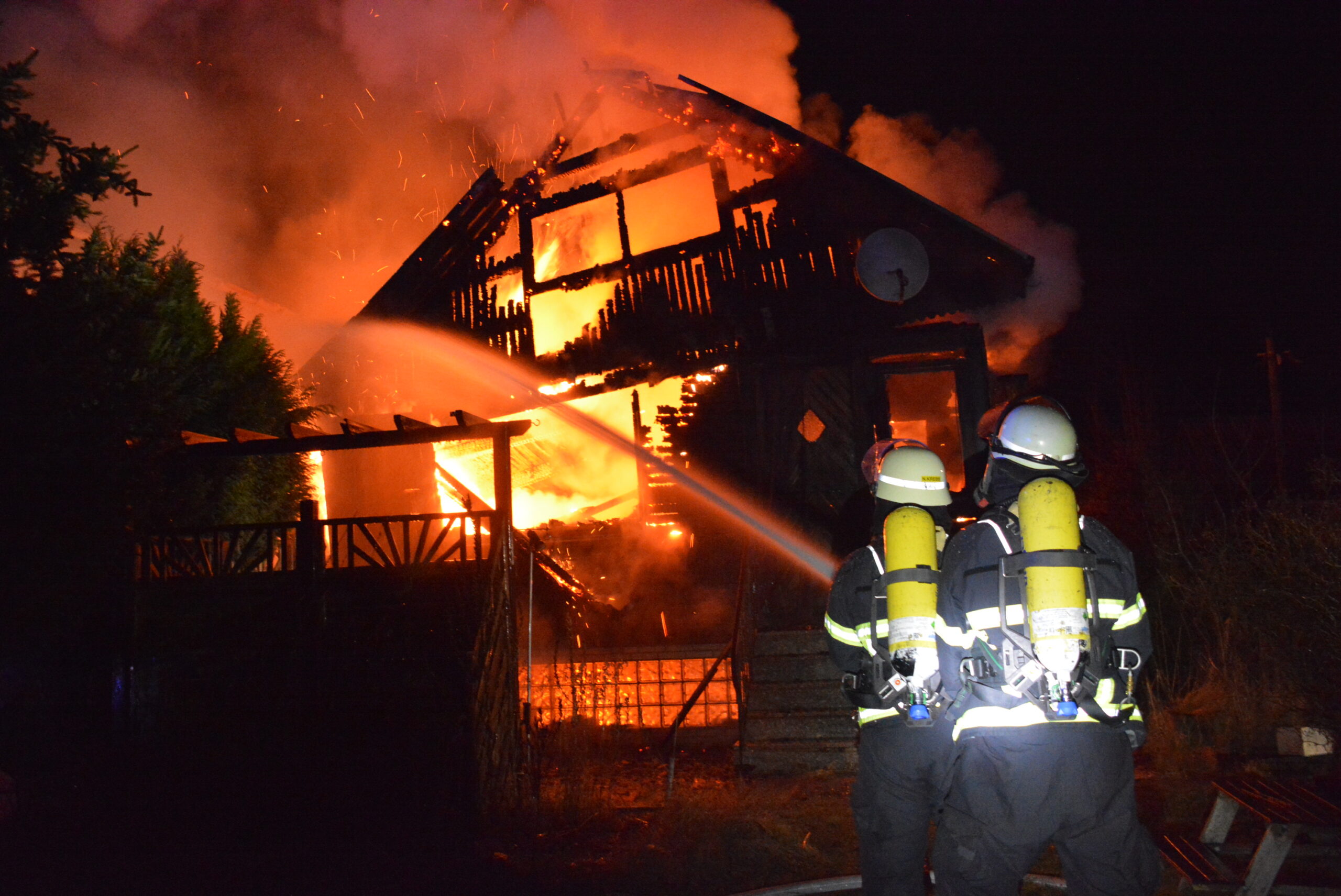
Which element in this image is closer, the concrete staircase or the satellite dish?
the concrete staircase

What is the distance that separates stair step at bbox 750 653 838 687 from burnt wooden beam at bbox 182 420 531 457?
3.50 metres

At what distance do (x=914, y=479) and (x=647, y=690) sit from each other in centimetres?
759

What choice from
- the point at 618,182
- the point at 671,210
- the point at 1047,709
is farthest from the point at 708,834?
the point at 618,182

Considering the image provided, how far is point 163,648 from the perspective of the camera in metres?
8.83

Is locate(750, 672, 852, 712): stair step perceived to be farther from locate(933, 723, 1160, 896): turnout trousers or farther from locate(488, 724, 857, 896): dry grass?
locate(933, 723, 1160, 896): turnout trousers

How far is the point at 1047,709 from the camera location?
9.43 ft

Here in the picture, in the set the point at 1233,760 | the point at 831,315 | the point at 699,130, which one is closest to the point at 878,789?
the point at 1233,760

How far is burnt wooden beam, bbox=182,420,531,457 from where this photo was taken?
9.25 meters

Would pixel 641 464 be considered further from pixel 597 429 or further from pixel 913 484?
pixel 913 484

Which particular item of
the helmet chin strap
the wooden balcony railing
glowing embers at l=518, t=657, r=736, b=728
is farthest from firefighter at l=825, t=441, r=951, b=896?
glowing embers at l=518, t=657, r=736, b=728

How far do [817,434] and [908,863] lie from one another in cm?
839

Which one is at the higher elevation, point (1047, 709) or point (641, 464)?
point (641, 464)

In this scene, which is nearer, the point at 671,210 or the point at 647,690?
the point at 647,690

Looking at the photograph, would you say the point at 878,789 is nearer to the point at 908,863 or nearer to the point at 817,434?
the point at 908,863
